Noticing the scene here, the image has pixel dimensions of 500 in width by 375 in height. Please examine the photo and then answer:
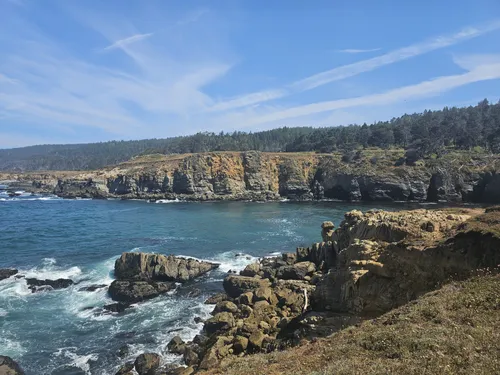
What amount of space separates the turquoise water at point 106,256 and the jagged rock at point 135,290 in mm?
941

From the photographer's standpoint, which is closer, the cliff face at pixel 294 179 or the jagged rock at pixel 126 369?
the jagged rock at pixel 126 369

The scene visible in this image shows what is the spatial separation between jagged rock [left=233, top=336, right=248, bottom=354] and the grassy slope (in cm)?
558

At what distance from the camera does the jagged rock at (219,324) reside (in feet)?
84.6

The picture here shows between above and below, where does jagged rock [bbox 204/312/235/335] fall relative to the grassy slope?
below

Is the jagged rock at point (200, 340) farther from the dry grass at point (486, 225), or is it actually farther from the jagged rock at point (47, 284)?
the jagged rock at point (47, 284)

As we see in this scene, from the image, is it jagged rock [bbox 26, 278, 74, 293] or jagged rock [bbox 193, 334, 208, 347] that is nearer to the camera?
jagged rock [bbox 193, 334, 208, 347]

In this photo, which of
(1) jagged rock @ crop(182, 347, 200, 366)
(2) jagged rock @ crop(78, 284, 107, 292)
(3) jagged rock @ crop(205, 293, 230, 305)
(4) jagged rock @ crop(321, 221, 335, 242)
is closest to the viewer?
(1) jagged rock @ crop(182, 347, 200, 366)

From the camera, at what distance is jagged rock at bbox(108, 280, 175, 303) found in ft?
107

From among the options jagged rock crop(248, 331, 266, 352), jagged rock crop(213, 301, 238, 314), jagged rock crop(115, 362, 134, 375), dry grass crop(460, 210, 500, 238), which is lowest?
jagged rock crop(115, 362, 134, 375)

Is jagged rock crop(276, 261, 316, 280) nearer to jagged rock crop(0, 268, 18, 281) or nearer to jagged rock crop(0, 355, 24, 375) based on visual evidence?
→ jagged rock crop(0, 355, 24, 375)

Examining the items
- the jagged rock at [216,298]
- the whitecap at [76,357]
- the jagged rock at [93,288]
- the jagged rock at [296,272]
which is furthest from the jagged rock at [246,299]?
the jagged rock at [93,288]

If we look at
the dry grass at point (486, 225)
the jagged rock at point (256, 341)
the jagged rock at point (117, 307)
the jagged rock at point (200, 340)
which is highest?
the dry grass at point (486, 225)

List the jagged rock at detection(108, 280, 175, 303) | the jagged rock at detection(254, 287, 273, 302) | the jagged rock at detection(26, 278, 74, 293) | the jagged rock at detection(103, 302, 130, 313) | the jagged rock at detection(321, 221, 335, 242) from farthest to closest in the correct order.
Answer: the jagged rock at detection(321, 221, 335, 242) → the jagged rock at detection(26, 278, 74, 293) → the jagged rock at detection(108, 280, 175, 303) → the jagged rock at detection(103, 302, 130, 313) → the jagged rock at detection(254, 287, 273, 302)

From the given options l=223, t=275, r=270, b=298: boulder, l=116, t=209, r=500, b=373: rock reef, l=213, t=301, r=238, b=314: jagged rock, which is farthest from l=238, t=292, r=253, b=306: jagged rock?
l=223, t=275, r=270, b=298: boulder
